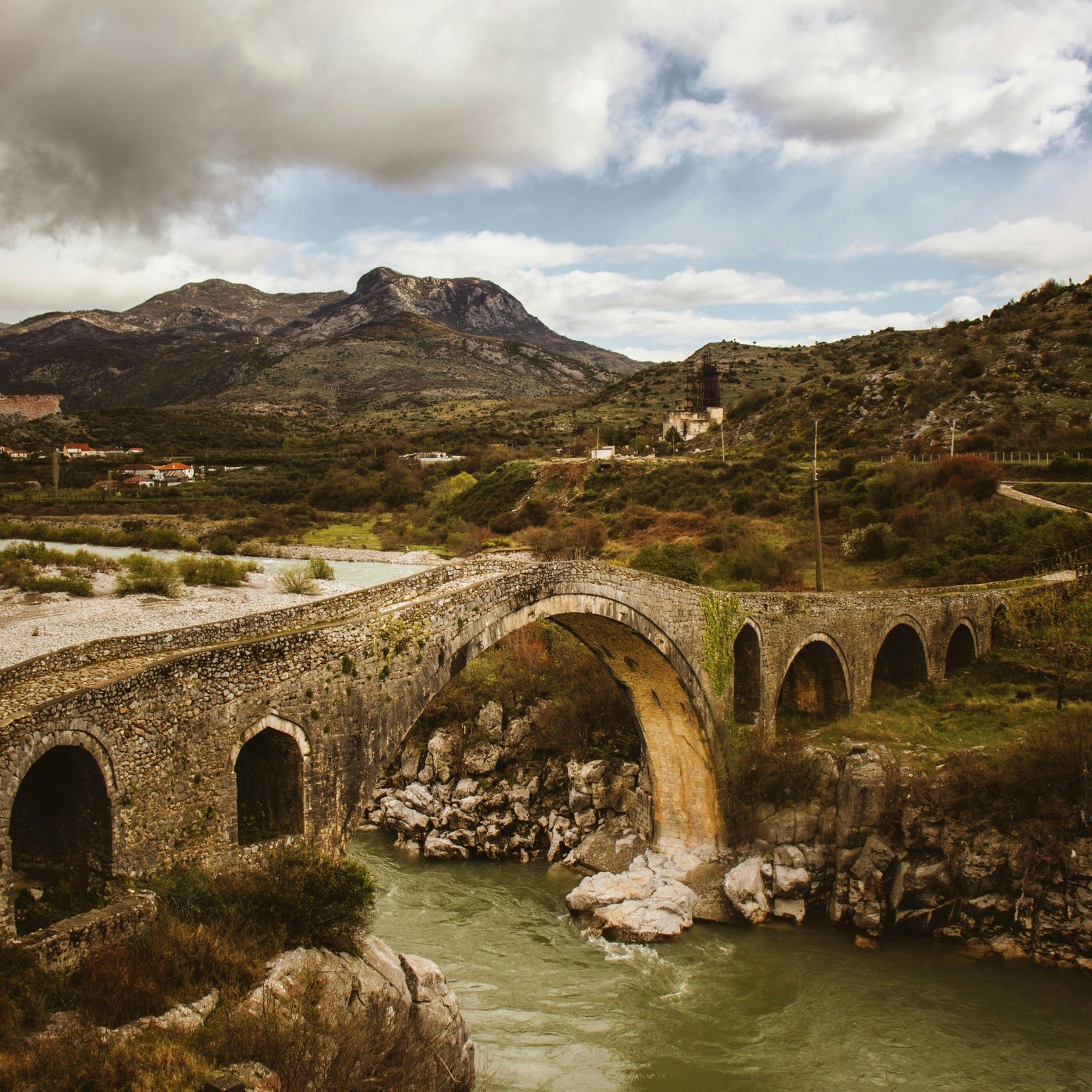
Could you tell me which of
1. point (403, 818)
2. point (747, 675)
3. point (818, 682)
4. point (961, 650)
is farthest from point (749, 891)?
point (961, 650)

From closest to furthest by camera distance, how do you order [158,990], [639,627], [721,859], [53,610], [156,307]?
[158,990]
[639,627]
[721,859]
[53,610]
[156,307]

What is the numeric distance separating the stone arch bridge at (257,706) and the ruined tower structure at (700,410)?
44.8m

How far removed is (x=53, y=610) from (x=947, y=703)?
79.9 feet

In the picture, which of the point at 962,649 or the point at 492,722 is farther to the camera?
the point at 962,649

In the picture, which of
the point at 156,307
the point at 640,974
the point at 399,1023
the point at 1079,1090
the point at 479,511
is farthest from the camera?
the point at 156,307

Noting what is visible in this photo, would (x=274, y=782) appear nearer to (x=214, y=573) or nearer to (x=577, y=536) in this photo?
(x=214, y=573)

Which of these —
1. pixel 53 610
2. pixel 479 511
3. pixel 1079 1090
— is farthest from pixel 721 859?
pixel 479 511

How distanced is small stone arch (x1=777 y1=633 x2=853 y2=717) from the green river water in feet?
20.9

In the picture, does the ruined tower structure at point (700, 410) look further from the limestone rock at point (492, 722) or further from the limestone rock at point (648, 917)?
the limestone rock at point (648, 917)

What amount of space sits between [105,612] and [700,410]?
46.1 meters

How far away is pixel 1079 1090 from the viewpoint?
36.8 feet

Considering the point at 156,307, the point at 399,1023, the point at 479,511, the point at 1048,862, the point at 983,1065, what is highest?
the point at 156,307

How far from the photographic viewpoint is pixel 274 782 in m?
9.55

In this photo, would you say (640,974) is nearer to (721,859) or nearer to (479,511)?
(721,859)
